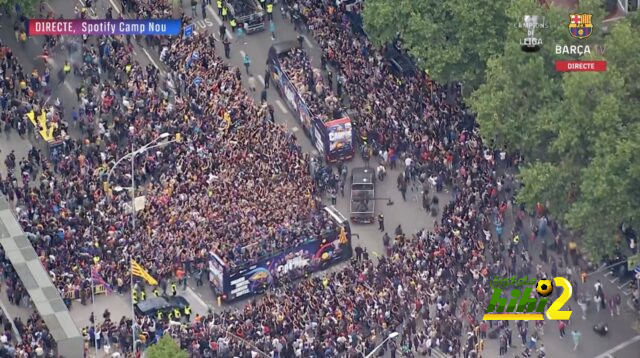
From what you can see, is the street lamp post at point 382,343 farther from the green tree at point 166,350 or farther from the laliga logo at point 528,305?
the green tree at point 166,350

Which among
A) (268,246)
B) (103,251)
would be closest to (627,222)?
(268,246)

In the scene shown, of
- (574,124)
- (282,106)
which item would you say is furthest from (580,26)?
(282,106)

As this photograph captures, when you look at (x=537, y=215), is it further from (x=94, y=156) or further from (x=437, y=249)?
(x=94, y=156)

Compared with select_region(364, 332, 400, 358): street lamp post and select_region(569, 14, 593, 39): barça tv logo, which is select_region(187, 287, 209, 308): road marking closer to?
select_region(364, 332, 400, 358): street lamp post

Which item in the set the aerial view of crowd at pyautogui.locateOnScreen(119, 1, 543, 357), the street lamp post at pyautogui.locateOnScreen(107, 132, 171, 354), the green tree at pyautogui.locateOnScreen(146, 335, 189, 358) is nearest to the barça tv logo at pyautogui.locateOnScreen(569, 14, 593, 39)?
the aerial view of crowd at pyautogui.locateOnScreen(119, 1, 543, 357)

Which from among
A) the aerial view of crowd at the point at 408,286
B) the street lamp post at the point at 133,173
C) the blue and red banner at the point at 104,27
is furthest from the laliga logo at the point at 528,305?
the blue and red banner at the point at 104,27

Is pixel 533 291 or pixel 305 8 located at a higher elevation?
pixel 305 8

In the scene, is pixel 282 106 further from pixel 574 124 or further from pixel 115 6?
pixel 574 124
